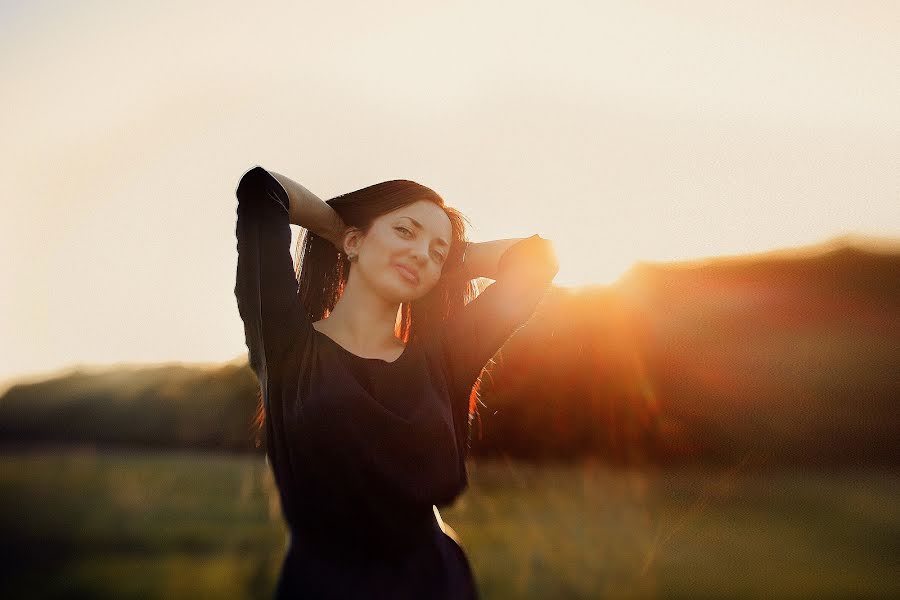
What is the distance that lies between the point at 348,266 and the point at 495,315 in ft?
1.84

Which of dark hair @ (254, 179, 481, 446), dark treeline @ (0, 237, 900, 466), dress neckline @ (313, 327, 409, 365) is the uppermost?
dark hair @ (254, 179, 481, 446)

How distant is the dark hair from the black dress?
0.31m

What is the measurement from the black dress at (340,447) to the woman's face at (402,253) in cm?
26

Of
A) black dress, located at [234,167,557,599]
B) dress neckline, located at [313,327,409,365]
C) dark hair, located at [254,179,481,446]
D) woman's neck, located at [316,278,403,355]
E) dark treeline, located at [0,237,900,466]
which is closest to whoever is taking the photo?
black dress, located at [234,167,557,599]

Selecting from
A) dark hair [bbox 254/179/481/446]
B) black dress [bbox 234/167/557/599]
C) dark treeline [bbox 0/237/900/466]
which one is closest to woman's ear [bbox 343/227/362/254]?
dark hair [bbox 254/179/481/446]

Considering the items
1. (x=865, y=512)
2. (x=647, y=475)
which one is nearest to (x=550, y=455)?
(x=647, y=475)

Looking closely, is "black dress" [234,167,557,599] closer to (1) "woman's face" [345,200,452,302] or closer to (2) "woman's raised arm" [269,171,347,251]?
(2) "woman's raised arm" [269,171,347,251]

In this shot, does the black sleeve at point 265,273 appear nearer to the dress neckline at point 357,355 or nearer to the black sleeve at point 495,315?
the dress neckline at point 357,355

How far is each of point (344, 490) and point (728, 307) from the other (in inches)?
244

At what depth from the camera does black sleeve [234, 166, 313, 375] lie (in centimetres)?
183

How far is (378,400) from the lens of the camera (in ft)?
6.41

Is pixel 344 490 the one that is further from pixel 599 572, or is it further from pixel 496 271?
pixel 599 572

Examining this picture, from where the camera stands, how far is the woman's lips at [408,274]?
2.13 meters

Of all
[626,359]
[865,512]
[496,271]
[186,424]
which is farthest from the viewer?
[186,424]
